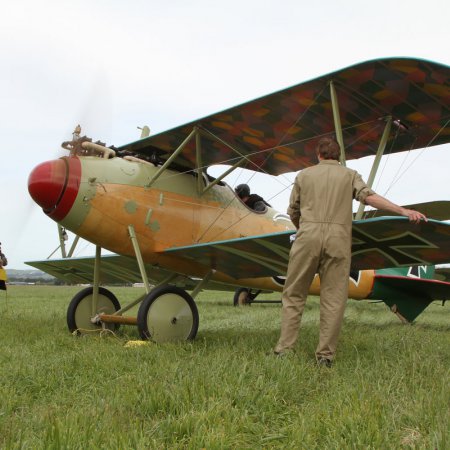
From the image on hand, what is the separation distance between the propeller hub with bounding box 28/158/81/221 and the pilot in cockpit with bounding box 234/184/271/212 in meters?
2.50

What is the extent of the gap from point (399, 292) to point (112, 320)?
20.3 ft

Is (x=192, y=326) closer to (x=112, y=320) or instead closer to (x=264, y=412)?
(x=112, y=320)

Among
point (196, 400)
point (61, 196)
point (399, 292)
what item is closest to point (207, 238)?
point (61, 196)

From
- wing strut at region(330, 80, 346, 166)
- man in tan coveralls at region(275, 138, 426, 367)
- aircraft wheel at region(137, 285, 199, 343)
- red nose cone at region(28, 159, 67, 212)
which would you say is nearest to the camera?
man in tan coveralls at region(275, 138, 426, 367)

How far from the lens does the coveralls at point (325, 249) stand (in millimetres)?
3627

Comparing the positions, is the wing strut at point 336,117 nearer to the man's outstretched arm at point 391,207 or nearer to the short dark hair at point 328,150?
the short dark hair at point 328,150

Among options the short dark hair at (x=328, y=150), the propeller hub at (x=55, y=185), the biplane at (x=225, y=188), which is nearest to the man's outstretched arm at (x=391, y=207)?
the biplane at (x=225, y=188)

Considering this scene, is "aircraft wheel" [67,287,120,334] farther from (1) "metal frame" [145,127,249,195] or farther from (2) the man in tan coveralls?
(2) the man in tan coveralls

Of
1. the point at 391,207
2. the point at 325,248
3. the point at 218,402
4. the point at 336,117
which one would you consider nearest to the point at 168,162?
the point at 336,117

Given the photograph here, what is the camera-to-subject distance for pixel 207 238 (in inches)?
243

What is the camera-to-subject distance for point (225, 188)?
6609 mm

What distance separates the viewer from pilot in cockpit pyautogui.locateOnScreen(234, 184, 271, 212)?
22.9ft

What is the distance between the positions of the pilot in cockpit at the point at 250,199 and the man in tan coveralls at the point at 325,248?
315cm

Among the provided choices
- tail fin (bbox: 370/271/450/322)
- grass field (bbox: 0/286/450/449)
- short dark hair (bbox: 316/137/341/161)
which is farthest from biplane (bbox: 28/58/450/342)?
tail fin (bbox: 370/271/450/322)
